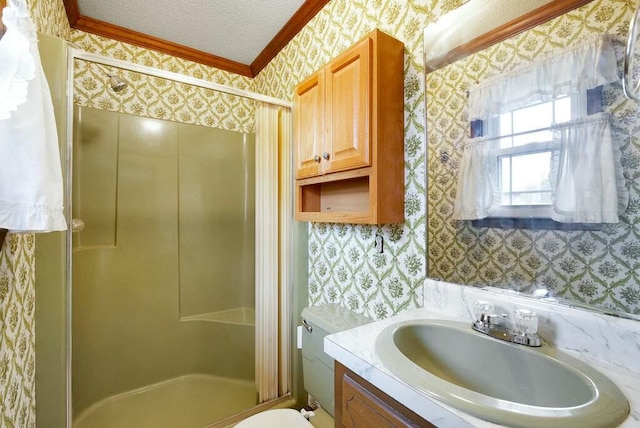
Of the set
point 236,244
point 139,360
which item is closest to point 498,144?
point 236,244

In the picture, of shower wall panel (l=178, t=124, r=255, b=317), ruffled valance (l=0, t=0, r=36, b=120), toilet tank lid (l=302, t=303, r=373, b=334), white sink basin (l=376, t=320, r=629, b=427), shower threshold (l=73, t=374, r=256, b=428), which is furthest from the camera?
shower wall panel (l=178, t=124, r=255, b=317)

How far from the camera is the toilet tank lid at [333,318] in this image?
51.0 inches

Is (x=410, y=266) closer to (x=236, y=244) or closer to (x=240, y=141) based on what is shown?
(x=236, y=244)

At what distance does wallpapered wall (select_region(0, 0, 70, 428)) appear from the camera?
854mm

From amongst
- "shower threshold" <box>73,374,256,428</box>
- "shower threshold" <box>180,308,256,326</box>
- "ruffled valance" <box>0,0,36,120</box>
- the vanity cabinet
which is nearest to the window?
the vanity cabinet

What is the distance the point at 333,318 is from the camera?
4.52 feet

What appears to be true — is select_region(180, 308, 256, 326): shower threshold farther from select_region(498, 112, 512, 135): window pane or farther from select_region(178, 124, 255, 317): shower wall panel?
select_region(498, 112, 512, 135): window pane

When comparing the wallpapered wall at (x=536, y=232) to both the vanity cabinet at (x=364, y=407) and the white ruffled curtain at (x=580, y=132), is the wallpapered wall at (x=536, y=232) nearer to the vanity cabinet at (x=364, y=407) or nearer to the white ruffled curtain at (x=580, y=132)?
the white ruffled curtain at (x=580, y=132)

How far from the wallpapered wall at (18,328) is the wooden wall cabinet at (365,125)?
1116 mm

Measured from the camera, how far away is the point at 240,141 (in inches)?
90.4

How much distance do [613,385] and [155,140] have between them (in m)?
2.45

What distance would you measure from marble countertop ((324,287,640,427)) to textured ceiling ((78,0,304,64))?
1.89 m

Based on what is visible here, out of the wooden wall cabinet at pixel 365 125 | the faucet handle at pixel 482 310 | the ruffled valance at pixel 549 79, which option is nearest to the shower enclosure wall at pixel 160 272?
the wooden wall cabinet at pixel 365 125

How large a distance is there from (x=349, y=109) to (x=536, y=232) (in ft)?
2.60
